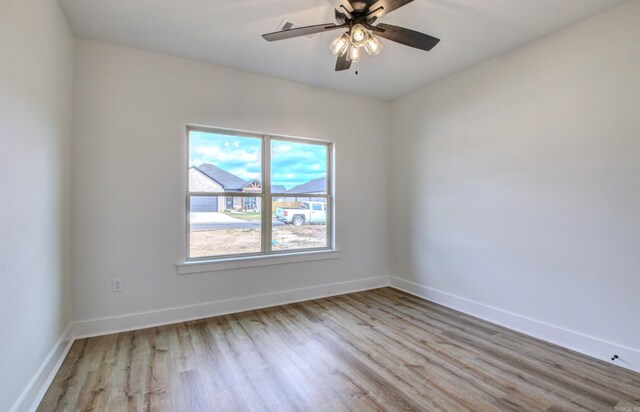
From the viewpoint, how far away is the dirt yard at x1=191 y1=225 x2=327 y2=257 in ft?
10.8

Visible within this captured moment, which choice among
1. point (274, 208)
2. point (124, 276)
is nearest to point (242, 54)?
point (274, 208)

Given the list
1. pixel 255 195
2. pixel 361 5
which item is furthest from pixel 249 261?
pixel 361 5

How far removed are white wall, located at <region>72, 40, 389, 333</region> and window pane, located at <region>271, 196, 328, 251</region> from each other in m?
0.31

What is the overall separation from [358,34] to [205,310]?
3021mm

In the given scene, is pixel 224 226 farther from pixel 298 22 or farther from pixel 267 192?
pixel 298 22

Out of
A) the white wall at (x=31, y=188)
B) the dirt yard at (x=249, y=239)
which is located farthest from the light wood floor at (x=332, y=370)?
the dirt yard at (x=249, y=239)

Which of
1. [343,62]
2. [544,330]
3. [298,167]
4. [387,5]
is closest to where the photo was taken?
[387,5]

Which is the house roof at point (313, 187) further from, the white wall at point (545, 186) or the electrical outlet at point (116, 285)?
the electrical outlet at point (116, 285)

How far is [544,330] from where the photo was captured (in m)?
2.70

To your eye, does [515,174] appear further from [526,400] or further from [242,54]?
[242,54]

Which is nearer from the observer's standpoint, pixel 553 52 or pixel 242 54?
pixel 553 52

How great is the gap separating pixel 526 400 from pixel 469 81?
10.1 feet

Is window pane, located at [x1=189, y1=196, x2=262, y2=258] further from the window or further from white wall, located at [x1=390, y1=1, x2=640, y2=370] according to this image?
white wall, located at [x1=390, y1=1, x2=640, y2=370]

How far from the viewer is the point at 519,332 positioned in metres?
2.85
